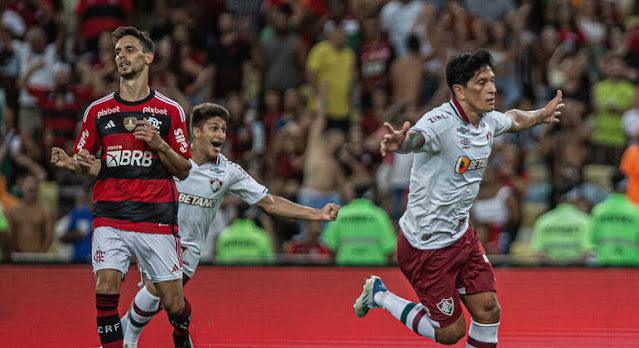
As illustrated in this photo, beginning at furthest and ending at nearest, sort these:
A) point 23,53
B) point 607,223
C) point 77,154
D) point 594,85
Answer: point 23,53 < point 594,85 < point 607,223 < point 77,154

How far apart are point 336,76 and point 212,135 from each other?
742 centimetres

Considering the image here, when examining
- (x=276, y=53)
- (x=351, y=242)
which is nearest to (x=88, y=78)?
(x=276, y=53)

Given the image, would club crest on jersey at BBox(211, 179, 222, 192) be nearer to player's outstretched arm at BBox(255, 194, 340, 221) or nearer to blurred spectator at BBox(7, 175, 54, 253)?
player's outstretched arm at BBox(255, 194, 340, 221)

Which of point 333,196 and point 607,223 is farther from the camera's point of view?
point 333,196

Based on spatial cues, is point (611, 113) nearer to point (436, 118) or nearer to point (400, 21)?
point (400, 21)

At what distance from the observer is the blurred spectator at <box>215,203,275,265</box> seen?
481 inches

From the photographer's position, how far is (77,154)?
617 cm

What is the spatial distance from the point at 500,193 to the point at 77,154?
26.4 feet

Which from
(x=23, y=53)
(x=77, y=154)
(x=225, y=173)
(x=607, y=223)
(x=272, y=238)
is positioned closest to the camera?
(x=77, y=154)

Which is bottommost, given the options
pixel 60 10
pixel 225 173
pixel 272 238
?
pixel 272 238

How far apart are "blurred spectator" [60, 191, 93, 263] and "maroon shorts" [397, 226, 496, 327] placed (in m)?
7.14

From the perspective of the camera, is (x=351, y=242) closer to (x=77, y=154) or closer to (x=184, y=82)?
(x=184, y=82)

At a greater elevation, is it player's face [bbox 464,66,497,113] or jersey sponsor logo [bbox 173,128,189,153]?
player's face [bbox 464,66,497,113]

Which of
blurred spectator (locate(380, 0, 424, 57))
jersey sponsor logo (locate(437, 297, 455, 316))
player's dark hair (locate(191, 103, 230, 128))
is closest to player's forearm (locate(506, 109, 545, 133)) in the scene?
jersey sponsor logo (locate(437, 297, 455, 316))
